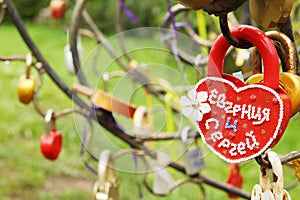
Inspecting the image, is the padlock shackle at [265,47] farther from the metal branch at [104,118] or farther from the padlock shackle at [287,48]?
the metal branch at [104,118]

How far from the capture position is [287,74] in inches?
14.4

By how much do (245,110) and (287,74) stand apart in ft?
0.11

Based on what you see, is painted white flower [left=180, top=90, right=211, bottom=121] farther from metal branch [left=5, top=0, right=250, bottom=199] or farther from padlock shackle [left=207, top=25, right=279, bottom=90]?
metal branch [left=5, top=0, right=250, bottom=199]

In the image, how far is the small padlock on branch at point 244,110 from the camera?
0.35 m

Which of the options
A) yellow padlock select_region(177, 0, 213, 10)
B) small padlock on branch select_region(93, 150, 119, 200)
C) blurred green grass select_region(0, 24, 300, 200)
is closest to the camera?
yellow padlock select_region(177, 0, 213, 10)

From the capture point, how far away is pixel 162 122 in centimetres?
83

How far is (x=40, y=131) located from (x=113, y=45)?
2244mm

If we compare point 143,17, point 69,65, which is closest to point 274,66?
point 69,65

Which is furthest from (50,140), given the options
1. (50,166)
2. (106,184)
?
(50,166)

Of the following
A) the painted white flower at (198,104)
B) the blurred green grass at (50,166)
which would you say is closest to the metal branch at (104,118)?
the painted white flower at (198,104)

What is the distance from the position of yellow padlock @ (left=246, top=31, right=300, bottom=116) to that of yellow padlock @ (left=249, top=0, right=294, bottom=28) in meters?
0.05

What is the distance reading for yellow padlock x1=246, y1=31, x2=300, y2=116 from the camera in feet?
1.18

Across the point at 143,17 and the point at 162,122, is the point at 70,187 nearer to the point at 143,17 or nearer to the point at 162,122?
the point at 162,122

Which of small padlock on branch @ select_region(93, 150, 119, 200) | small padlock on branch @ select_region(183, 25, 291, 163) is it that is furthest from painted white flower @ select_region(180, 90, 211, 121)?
small padlock on branch @ select_region(93, 150, 119, 200)
